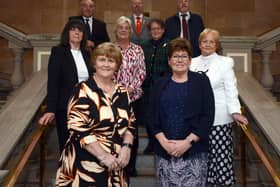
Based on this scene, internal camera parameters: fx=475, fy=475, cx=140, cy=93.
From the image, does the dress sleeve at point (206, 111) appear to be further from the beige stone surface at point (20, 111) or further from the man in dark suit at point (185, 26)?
the man in dark suit at point (185, 26)

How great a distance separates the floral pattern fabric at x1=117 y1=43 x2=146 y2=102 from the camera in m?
4.61

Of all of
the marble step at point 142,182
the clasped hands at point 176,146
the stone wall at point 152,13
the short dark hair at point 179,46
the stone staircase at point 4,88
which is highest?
the stone wall at point 152,13

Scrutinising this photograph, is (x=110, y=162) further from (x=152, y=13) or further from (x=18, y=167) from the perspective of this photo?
(x=152, y=13)

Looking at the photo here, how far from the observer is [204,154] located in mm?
3561

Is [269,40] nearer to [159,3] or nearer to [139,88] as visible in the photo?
[139,88]

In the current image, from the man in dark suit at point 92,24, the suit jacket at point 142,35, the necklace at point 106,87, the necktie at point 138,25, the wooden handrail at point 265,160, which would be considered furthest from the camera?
the man in dark suit at point 92,24

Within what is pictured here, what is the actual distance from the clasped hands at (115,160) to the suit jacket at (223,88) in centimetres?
108

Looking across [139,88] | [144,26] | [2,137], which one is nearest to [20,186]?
[2,137]

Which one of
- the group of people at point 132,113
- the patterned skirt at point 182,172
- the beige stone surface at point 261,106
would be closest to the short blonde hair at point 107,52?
the group of people at point 132,113

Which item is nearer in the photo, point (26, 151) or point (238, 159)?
point (26, 151)

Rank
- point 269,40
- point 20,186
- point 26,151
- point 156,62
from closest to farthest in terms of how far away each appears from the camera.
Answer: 1. point 26,151
2. point 20,186
3. point 156,62
4. point 269,40

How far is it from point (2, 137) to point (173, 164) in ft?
7.01

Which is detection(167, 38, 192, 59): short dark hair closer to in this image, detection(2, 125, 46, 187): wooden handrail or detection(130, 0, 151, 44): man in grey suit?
detection(2, 125, 46, 187): wooden handrail

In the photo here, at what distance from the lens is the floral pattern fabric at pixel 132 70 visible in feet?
15.1
